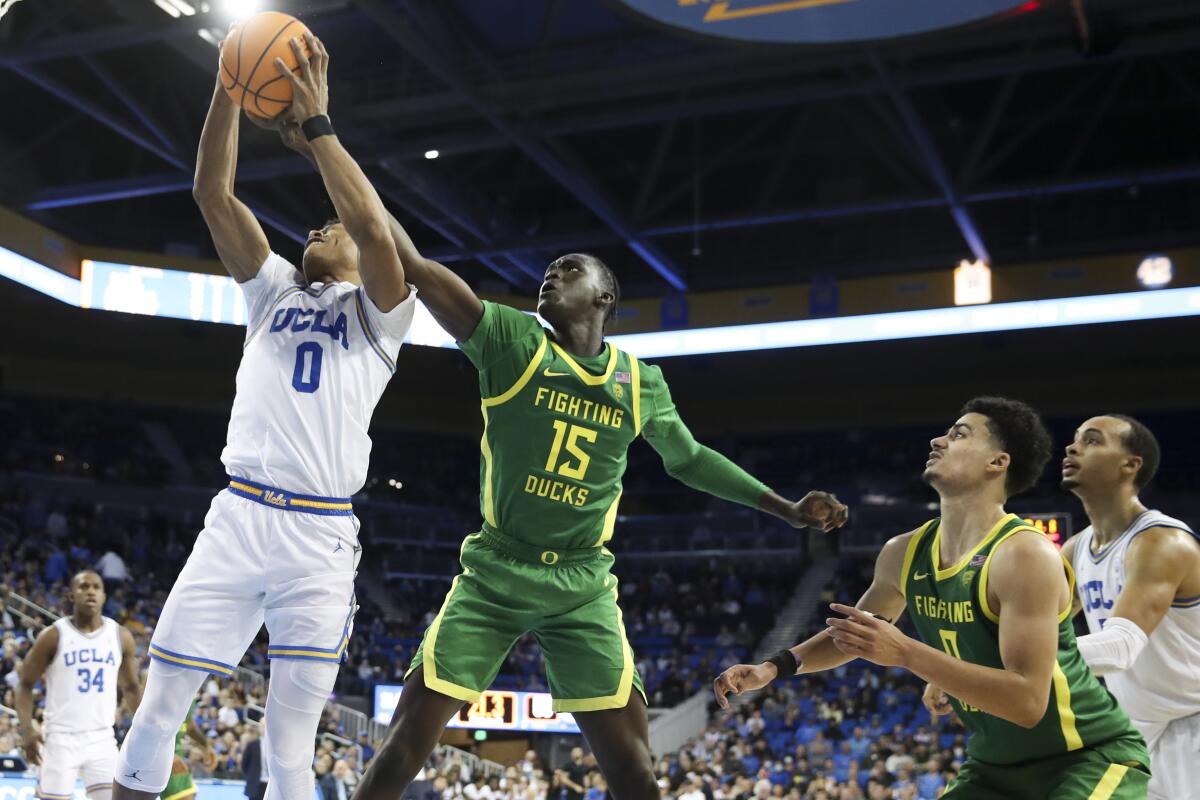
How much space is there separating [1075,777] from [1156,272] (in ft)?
63.7

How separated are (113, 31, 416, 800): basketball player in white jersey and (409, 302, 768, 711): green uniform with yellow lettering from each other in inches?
16.5

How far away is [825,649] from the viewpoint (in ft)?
13.7

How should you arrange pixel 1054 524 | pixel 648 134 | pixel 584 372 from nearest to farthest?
pixel 584 372 → pixel 1054 524 → pixel 648 134

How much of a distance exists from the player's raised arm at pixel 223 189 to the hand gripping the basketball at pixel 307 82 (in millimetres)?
314

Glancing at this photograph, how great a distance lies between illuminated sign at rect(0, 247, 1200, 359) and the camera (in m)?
Result: 21.0

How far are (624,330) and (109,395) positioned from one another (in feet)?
41.3

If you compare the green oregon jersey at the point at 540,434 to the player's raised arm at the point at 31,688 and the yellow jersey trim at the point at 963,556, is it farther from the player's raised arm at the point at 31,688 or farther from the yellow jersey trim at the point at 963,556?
the player's raised arm at the point at 31,688

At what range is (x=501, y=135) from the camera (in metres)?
18.2

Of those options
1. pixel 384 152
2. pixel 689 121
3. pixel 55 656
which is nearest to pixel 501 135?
pixel 384 152

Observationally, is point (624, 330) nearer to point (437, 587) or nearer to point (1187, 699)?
point (437, 587)

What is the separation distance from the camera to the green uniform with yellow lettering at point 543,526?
14.4 feet

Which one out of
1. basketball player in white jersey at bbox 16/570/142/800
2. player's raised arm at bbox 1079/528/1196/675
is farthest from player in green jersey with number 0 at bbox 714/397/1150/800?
basketball player in white jersey at bbox 16/570/142/800

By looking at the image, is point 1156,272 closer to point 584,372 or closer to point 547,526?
point 584,372

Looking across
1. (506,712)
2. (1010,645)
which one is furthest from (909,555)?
(506,712)
